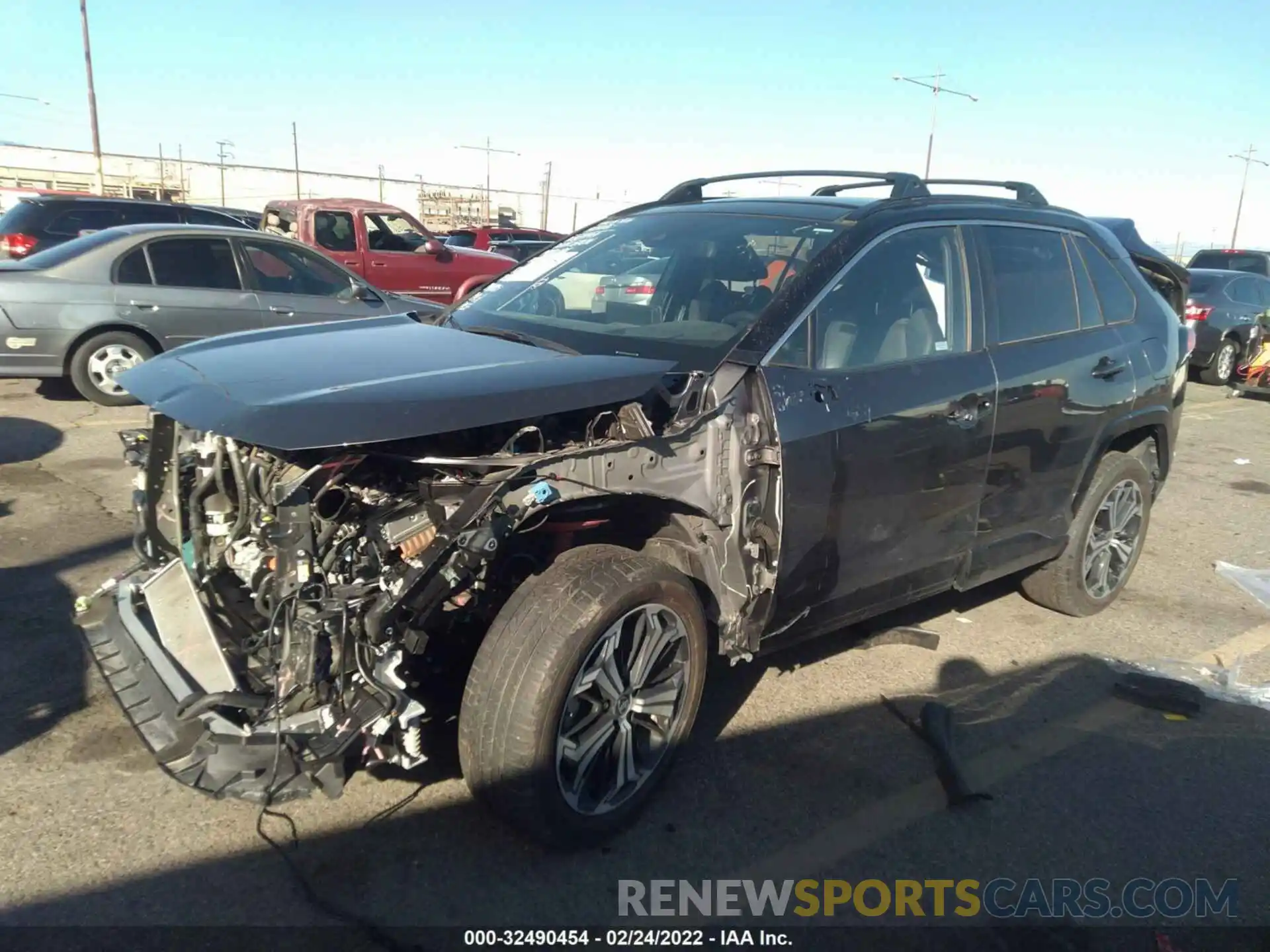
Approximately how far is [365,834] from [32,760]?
1.21 metres

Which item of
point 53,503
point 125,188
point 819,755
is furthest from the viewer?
point 125,188

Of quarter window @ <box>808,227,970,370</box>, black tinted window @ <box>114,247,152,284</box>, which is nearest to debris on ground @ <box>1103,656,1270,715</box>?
quarter window @ <box>808,227,970,370</box>

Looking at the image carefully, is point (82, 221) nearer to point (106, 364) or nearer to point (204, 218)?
point (204, 218)

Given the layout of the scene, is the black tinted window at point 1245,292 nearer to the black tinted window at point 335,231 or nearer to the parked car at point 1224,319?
the parked car at point 1224,319

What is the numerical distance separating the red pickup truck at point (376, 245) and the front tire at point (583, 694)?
34.5 feet

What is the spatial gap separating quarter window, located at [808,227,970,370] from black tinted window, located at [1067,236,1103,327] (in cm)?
97

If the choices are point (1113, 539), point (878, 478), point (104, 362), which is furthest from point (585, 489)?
point (104, 362)

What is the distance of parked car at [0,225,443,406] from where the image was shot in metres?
7.96

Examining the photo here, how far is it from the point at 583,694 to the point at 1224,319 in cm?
1425

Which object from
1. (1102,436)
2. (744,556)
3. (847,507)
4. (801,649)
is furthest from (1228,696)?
(744,556)

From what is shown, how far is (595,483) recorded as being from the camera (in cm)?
284

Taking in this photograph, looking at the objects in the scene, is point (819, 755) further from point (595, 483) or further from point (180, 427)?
point (180, 427)

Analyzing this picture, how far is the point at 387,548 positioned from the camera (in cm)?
267

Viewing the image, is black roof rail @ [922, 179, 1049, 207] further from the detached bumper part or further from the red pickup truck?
the red pickup truck
